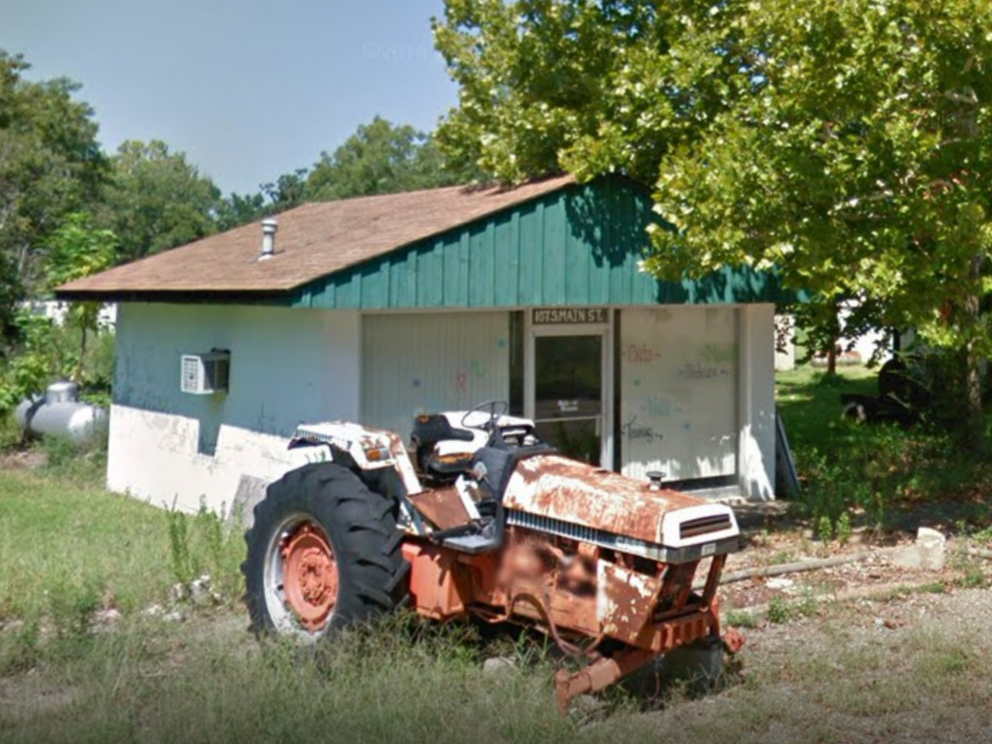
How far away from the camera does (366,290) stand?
9.73m

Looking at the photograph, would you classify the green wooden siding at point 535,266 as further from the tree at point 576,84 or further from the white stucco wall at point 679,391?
the white stucco wall at point 679,391

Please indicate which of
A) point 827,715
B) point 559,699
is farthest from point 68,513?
point 827,715

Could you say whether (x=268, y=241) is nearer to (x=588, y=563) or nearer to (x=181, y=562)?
(x=181, y=562)

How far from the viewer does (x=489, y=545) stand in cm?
636

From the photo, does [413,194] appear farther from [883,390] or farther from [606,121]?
[883,390]

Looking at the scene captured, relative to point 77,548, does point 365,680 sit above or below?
below

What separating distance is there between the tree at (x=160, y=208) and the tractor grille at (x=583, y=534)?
41.1 meters

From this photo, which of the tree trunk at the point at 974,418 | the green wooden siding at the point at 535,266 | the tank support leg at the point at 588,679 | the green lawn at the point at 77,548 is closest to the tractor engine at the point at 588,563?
the tank support leg at the point at 588,679

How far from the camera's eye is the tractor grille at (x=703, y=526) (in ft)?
19.3

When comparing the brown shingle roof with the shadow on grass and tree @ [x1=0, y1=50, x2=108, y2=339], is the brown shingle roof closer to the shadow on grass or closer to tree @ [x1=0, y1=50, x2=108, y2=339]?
the shadow on grass

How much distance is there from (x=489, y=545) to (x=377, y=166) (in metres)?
64.6

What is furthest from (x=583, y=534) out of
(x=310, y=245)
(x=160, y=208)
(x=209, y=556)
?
(x=160, y=208)

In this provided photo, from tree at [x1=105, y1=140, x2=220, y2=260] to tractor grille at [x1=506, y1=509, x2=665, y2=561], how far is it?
41.1 m

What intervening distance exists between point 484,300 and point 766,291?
3.90 meters
